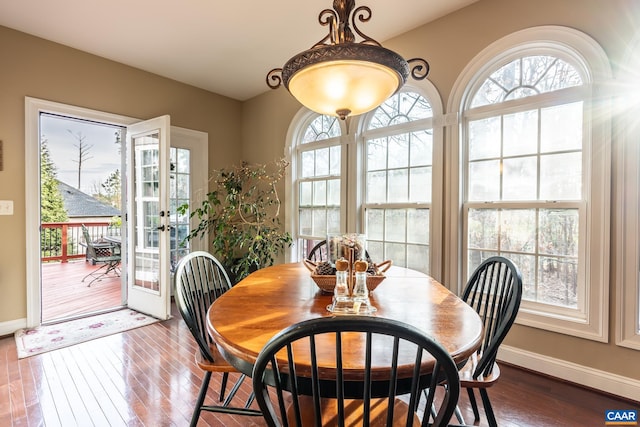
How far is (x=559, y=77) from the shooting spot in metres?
2.19

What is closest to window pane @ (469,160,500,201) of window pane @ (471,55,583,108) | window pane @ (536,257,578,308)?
window pane @ (471,55,583,108)

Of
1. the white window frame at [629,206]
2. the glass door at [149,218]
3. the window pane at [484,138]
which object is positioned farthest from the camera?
the glass door at [149,218]

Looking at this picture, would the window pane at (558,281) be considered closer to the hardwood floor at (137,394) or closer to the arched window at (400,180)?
the hardwood floor at (137,394)

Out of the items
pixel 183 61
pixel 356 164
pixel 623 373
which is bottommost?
pixel 623 373

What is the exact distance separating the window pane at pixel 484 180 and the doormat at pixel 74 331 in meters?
3.33

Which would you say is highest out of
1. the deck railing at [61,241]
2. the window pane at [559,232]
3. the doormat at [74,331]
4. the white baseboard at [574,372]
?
the window pane at [559,232]

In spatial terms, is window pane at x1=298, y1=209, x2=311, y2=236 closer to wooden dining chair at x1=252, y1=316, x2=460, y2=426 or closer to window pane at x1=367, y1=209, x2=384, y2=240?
window pane at x1=367, y1=209, x2=384, y2=240

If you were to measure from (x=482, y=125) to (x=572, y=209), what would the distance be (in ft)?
2.93

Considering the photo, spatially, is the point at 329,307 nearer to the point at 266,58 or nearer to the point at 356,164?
the point at 356,164

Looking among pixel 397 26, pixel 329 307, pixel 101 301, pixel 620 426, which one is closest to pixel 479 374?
pixel 329 307

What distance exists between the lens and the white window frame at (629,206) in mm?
1870

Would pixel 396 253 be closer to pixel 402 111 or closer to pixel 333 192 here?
pixel 333 192

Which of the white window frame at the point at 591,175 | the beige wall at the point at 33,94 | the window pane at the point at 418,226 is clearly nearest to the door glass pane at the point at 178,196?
the beige wall at the point at 33,94

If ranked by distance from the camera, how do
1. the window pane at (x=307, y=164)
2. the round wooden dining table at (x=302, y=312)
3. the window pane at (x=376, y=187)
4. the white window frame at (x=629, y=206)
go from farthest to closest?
the window pane at (x=307, y=164) < the window pane at (x=376, y=187) < the white window frame at (x=629, y=206) < the round wooden dining table at (x=302, y=312)
